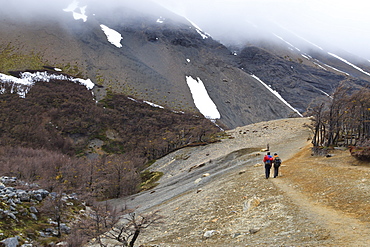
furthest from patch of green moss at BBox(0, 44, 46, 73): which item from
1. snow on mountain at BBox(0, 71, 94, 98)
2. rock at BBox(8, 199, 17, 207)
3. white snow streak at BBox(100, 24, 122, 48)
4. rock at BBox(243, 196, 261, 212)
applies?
rock at BBox(243, 196, 261, 212)

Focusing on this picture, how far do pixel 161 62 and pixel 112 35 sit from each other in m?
33.0

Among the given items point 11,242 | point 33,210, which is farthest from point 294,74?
point 11,242

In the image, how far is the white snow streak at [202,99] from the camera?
106625 mm

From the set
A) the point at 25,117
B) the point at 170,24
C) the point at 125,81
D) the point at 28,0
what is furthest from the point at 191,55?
the point at 28,0

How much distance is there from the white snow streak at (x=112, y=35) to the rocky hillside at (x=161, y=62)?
56 cm

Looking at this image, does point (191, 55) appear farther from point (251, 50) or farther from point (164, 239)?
point (164, 239)

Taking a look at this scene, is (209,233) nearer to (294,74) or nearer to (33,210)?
(33,210)

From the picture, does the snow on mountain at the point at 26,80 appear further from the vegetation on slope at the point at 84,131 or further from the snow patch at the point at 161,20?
the snow patch at the point at 161,20

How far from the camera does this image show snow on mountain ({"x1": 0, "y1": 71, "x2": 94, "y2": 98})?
90.4 metres

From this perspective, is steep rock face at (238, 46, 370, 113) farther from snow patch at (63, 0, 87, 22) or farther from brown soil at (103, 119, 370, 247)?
brown soil at (103, 119, 370, 247)

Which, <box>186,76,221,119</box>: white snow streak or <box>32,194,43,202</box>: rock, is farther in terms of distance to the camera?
<box>186,76,221,119</box>: white snow streak

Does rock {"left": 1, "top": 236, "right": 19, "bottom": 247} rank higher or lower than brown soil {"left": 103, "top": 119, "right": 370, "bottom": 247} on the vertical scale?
lower

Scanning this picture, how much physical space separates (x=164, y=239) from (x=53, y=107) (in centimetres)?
9042

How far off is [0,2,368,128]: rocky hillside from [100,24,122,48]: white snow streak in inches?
22.1
